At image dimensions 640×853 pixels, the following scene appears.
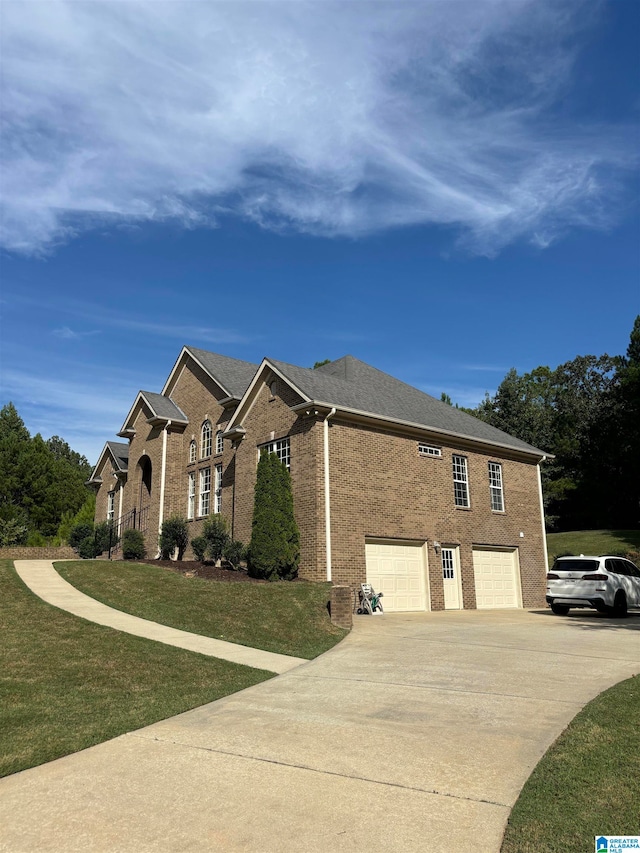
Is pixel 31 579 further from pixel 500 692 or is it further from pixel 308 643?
pixel 500 692

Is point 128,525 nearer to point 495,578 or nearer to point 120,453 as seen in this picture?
point 120,453

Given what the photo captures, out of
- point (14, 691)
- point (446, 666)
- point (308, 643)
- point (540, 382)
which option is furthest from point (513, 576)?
point (540, 382)

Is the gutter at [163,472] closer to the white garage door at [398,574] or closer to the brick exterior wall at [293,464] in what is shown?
the brick exterior wall at [293,464]

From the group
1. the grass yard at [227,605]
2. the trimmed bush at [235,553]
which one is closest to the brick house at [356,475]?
the trimmed bush at [235,553]

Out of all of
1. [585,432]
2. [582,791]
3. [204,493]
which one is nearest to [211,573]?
[204,493]

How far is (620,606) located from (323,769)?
49.3ft

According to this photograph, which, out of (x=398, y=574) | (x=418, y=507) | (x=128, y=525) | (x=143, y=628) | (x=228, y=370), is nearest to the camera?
(x=143, y=628)

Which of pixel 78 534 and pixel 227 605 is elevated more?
pixel 78 534

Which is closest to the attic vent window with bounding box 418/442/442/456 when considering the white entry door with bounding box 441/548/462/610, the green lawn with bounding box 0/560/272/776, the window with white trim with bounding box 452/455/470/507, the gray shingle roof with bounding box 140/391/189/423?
the window with white trim with bounding box 452/455/470/507

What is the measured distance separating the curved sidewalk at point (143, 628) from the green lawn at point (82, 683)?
0.42 m

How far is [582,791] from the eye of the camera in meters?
4.88

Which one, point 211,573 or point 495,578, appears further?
point 495,578

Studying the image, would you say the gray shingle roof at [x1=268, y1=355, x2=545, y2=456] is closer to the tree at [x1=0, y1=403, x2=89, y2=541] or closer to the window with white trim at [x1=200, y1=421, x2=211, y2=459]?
the window with white trim at [x1=200, y1=421, x2=211, y2=459]

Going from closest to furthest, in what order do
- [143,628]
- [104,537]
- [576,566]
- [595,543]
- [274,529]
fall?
[143,628]
[576,566]
[274,529]
[104,537]
[595,543]
